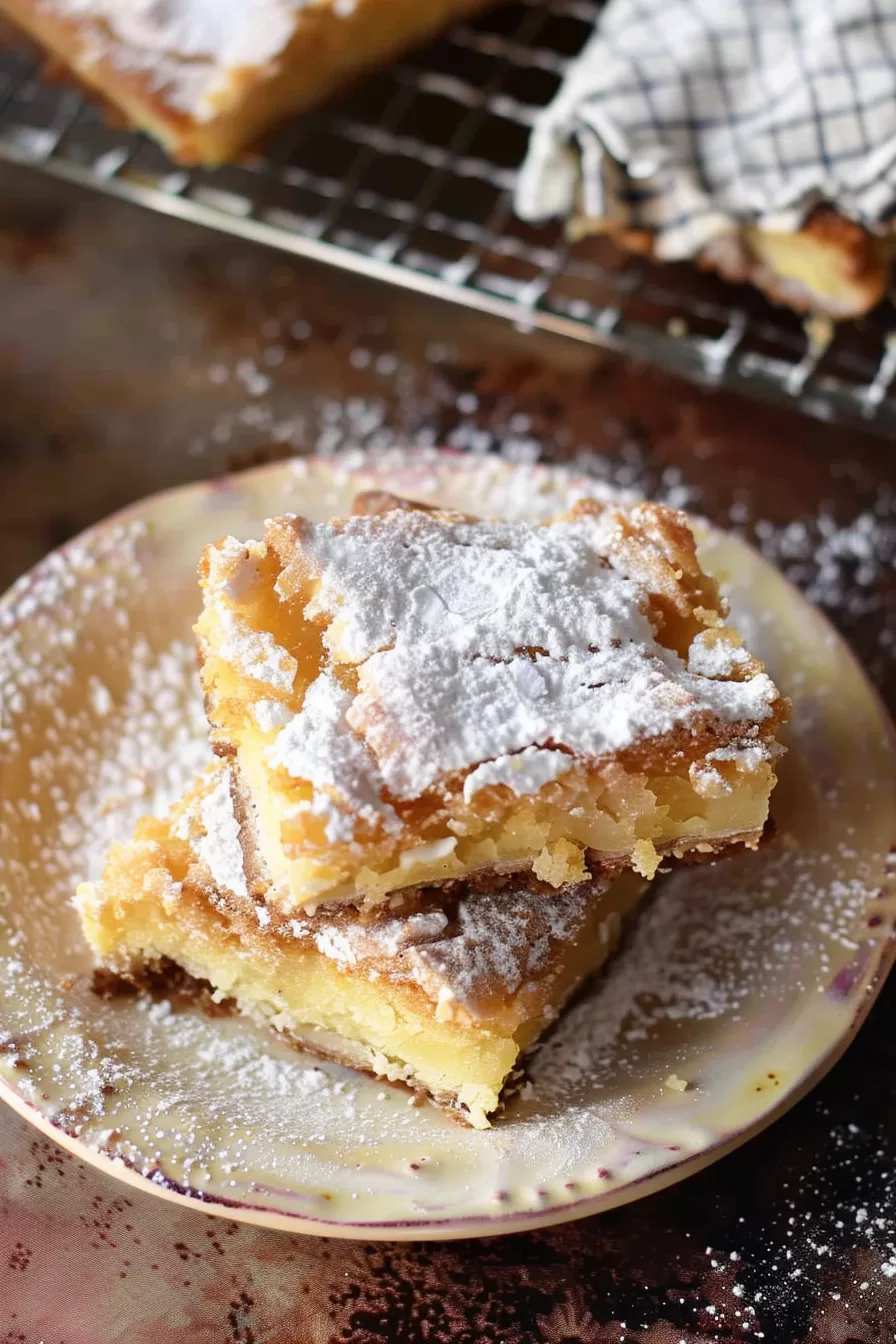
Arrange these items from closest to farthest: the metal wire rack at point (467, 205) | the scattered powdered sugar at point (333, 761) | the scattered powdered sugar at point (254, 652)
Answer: the scattered powdered sugar at point (333, 761)
the scattered powdered sugar at point (254, 652)
the metal wire rack at point (467, 205)

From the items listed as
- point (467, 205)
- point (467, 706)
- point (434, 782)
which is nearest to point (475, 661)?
point (467, 706)

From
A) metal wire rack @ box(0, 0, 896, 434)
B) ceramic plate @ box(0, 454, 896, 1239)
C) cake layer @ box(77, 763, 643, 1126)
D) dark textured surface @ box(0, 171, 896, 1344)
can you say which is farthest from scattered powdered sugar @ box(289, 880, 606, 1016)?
metal wire rack @ box(0, 0, 896, 434)

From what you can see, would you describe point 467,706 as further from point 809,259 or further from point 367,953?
point 809,259

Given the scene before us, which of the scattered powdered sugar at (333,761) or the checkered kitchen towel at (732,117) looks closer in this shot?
the scattered powdered sugar at (333,761)

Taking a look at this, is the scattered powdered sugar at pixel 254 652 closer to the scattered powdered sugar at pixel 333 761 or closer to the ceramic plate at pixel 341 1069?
the scattered powdered sugar at pixel 333 761

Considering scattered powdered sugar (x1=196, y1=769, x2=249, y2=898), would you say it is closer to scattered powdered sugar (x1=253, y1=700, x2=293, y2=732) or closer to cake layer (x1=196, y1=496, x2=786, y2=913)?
cake layer (x1=196, y1=496, x2=786, y2=913)

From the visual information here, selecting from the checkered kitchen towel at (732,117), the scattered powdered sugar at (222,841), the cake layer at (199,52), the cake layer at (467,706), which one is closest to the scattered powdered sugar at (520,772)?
the cake layer at (467,706)

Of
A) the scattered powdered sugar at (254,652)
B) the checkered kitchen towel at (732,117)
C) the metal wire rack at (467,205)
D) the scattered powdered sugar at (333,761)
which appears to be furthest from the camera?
the metal wire rack at (467,205)

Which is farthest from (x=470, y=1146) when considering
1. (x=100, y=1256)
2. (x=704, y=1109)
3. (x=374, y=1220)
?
(x=100, y=1256)
